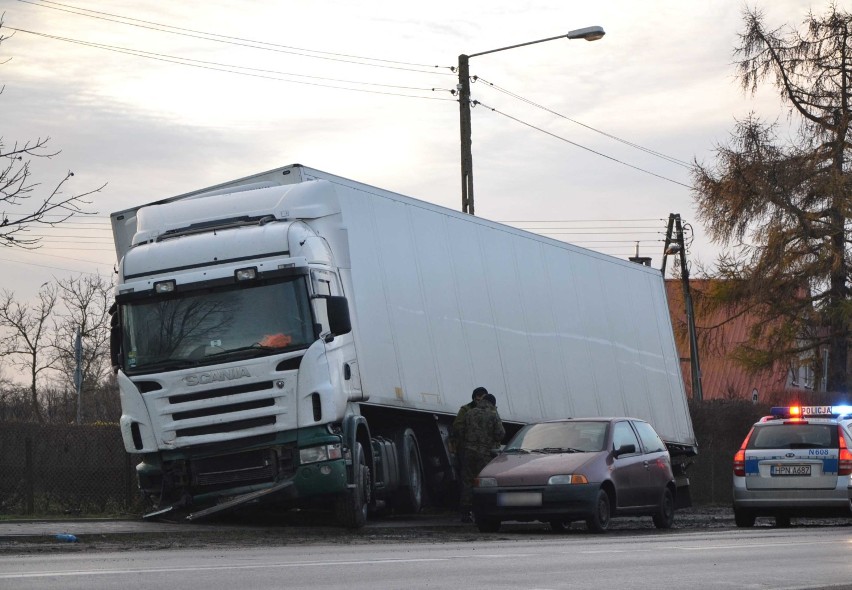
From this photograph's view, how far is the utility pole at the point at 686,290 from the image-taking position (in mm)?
44562

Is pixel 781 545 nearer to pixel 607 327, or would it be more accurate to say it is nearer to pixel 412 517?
pixel 412 517

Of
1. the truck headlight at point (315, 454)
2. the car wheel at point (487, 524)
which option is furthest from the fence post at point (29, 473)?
the car wheel at point (487, 524)

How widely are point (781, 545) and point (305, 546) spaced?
4.78m

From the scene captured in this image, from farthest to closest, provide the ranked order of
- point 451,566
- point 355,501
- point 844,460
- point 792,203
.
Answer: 1. point 792,203
2. point 844,460
3. point 355,501
4. point 451,566

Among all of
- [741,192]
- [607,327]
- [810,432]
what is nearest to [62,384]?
[741,192]

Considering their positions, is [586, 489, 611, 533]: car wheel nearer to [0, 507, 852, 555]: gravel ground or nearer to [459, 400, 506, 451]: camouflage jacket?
[0, 507, 852, 555]: gravel ground

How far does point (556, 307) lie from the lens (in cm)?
2336

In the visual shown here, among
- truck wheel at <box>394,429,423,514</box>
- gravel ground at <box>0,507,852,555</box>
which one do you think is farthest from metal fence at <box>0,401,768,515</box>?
truck wheel at <box>394,429,423,514</box>

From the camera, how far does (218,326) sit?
645 inches

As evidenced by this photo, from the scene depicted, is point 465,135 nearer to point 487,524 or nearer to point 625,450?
point 625,450

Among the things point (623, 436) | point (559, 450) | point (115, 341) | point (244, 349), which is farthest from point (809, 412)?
point (115, 341)

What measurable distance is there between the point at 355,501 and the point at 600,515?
315 centimetres

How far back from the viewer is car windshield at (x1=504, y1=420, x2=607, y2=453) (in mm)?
18859

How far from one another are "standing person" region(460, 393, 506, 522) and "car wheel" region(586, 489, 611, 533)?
6.61 ft
